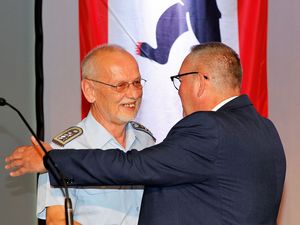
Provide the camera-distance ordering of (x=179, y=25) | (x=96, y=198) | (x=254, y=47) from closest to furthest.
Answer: (x=96, y=198), (x=179, y=25), (x=254, y=47)

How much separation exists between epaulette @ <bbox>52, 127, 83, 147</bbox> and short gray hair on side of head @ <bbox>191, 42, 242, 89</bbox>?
51 centimetres

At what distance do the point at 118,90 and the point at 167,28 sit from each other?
1.17 meters

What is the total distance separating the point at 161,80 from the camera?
307 centimetres

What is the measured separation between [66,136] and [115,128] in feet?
0.67

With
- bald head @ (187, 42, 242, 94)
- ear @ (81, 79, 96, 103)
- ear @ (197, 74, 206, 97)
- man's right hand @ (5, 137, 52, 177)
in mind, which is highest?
bald head @ (187, 42, 242, 94)

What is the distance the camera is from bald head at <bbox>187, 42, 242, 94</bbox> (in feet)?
5.80

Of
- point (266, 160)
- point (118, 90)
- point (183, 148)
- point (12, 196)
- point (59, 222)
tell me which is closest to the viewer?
point (183, 148)

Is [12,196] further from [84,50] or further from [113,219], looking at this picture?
[113,219]

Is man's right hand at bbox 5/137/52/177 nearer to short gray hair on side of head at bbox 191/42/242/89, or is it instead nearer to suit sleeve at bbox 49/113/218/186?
suit sleeve at bbox 49/113/218/186

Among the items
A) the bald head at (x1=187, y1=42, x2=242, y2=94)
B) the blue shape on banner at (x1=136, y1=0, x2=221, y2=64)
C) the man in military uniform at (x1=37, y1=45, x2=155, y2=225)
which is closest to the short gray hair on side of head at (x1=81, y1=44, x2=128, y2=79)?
the man in military uniform at (x1=37, y1=45, x2=155, y2=225)

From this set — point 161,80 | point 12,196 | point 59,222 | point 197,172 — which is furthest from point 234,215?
point 12,196

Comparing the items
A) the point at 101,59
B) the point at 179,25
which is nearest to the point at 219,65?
the point at 101,59

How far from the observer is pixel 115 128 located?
210 cm

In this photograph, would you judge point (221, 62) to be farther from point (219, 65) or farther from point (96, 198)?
point (96, 198)
